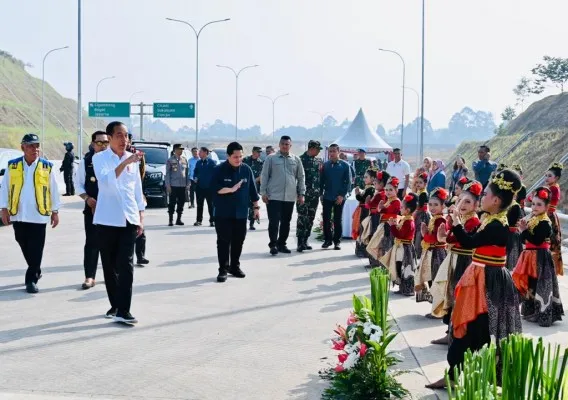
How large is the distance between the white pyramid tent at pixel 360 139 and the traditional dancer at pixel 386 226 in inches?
1407

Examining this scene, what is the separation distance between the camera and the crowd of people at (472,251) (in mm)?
6250

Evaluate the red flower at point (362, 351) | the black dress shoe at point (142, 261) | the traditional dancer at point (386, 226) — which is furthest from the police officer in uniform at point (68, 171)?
the red flower at point (362, 351)

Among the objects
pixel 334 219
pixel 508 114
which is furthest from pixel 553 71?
pixel 334 219

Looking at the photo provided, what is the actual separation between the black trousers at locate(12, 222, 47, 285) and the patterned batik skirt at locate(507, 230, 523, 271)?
5.65 meters

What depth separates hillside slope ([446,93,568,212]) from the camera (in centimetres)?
4381

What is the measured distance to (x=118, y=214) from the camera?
8.60 m

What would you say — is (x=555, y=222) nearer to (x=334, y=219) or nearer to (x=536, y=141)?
(x=334, y=219)

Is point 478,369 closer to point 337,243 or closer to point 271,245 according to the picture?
point 271,245

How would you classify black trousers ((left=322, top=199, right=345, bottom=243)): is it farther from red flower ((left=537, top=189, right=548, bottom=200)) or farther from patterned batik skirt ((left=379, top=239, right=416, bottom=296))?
red flower ((left=537, top=189, right=548, bottom=200))

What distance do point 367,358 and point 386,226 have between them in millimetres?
5657

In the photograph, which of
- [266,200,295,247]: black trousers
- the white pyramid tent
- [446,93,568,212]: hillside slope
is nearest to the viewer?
[266,200,295,247]: black trousers

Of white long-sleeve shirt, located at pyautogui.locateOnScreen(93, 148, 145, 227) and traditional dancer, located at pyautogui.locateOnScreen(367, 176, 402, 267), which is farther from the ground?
white long-sleeve shirt, located at pyautogui.locateOnScreen(93, 148, 145, 227)

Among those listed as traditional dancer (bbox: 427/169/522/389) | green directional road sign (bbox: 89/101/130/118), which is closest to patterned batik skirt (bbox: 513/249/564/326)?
traditional dancer (bbox: 427/169/522/389)

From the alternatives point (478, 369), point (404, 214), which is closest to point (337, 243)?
point (404, 214)
